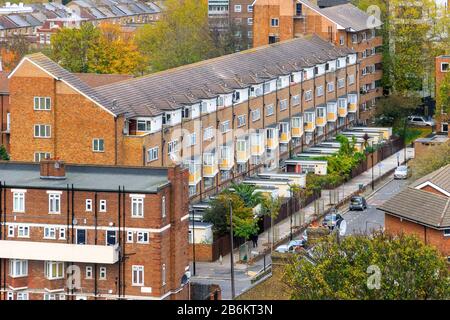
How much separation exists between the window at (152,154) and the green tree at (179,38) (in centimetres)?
3876

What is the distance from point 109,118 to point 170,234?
1383 cm

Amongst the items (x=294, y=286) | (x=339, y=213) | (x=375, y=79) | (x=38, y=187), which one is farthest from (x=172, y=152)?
(x=375, y=79)

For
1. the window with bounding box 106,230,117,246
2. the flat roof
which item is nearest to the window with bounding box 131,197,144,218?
the flat roof

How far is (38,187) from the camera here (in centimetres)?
4309

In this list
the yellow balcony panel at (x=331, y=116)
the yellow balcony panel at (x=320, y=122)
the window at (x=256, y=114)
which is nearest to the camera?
the window at (x=256, y=114)

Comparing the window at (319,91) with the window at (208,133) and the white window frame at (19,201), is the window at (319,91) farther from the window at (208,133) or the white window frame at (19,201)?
the white window frame at (19,201)

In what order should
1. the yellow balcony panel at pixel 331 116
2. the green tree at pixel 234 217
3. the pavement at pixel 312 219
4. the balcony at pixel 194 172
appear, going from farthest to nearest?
1. the yellow balcony panel at pixel 331 116
2. the balcony at pixel 194 172
3. the green tree at pixel 234 217
4. the pavement at pixel 312 219

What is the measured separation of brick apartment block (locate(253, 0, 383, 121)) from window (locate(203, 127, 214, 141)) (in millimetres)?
22891

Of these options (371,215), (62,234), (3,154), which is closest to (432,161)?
(371,215)

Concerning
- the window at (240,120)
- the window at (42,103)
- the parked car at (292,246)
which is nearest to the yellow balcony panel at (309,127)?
the window at (240,120)

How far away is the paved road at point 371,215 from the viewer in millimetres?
57250

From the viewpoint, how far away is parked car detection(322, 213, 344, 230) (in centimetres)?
5593

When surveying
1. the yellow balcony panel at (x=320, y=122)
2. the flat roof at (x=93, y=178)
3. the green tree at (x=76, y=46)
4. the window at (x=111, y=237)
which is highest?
the green tree at (x=76, y=46)

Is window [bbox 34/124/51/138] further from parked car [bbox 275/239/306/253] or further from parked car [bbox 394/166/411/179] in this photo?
parked car [bbox 394/166/411/179]
